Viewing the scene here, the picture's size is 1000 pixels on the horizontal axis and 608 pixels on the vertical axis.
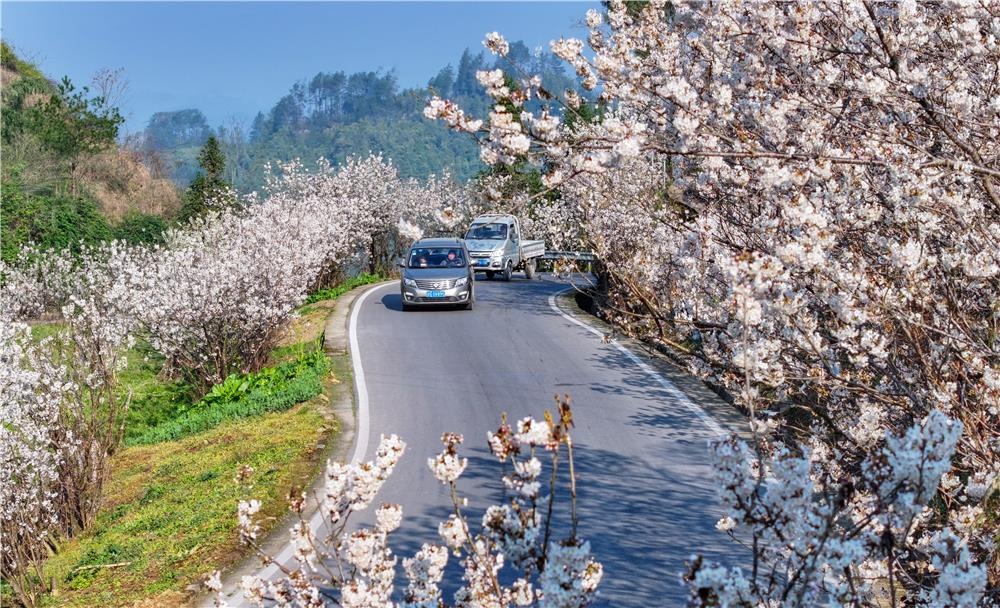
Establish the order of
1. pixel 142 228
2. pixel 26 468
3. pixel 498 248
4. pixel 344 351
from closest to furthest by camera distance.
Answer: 1. pixel 26 468
2. pixel 344 351
3. pixel 498 248
4. pixel 142 228

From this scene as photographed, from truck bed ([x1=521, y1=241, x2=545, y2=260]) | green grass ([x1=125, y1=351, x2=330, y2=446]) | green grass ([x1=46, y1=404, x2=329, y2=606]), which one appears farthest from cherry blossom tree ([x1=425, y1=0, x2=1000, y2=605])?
truck bed ([x1=521, y1=241, x2=545, y2=260])

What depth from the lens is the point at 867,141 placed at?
6.75 m

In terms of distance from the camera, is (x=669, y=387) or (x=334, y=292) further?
(x=334, y=292)

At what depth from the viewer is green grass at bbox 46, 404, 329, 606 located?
345 inches

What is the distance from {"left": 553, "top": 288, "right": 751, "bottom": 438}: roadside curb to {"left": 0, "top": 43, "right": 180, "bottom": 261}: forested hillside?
69.2 feet

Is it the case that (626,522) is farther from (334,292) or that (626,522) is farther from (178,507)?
(334,292)

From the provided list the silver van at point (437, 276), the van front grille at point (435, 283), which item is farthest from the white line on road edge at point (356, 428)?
the van front grille at point (435, 283)

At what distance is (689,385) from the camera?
621 inches

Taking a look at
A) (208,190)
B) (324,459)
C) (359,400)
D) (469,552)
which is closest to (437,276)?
(359,400)

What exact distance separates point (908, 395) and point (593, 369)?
1211 centimetres

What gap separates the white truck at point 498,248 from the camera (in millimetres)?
34406

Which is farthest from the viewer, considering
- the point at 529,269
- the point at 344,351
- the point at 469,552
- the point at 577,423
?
A: the point at 529,269

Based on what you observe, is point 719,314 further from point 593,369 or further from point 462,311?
point 462,311

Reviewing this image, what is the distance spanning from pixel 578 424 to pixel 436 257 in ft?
44.5
